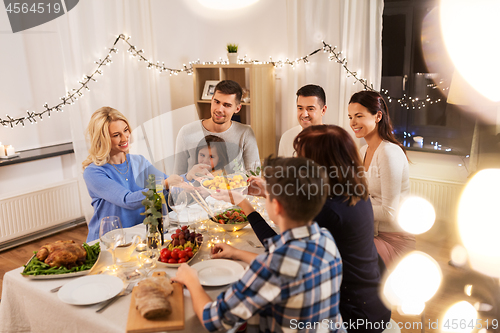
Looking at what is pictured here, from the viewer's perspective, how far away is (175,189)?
1725mm

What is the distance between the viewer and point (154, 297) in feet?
3.83

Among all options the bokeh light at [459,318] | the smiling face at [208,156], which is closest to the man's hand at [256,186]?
the smiling face at [208,156]

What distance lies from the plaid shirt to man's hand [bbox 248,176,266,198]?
→ 62cm

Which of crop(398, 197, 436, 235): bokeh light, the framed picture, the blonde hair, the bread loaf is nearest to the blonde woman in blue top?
the blonde hair

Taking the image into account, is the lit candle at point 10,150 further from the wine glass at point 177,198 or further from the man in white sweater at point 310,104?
the man in white sweater at point 310,104

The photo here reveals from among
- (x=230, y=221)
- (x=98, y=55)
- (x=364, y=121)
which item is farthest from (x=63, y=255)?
(x=98, y=55)

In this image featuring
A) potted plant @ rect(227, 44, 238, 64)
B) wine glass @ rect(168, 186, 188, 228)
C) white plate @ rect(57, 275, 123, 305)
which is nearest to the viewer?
white plate @ rect(57, 275, 123, 305)

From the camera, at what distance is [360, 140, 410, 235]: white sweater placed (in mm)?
1999

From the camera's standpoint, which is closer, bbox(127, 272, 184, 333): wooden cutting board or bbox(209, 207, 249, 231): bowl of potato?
bbox(127, 272, 184, 333): wooden cutting board

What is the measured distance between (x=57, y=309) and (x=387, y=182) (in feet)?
5.13

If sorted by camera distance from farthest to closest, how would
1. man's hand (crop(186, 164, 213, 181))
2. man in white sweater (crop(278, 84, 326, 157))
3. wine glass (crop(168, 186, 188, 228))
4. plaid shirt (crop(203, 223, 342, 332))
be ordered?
man in white sweater (crop(278, 84, 326, 157)), man's hand (crop(186, 164, 213, 181)), wine glass (crop(168, 186, 188, 228)), plaid shirt (crop(203, 223, 342, 332))

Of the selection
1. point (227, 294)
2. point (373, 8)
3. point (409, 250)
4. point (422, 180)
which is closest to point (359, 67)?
point (373, 8)

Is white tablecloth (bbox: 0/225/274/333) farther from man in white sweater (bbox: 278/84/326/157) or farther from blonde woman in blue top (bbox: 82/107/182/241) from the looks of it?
man in white sweater (bbox: 278/84/326/157)

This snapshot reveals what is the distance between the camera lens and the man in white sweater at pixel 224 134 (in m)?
2.93
